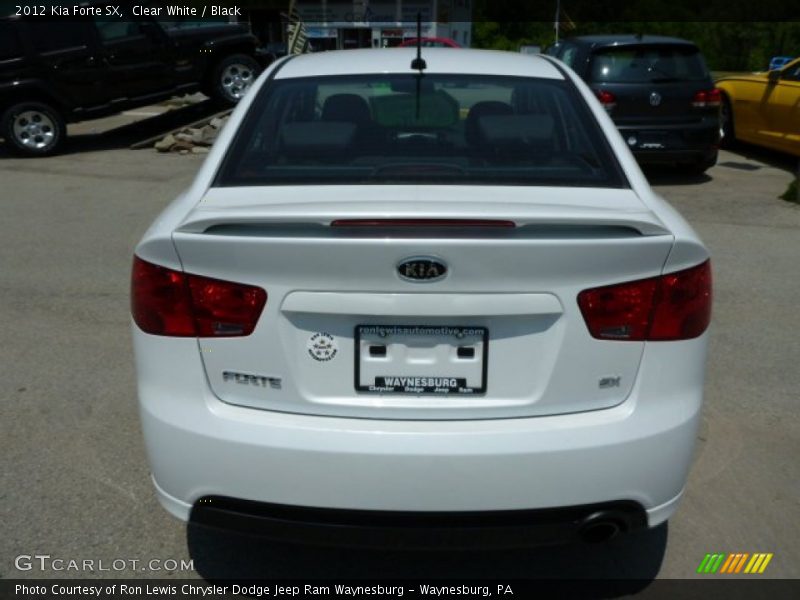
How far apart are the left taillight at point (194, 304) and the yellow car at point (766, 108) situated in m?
9.86

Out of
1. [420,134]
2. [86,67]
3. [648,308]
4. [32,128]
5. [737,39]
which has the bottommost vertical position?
[737,39]

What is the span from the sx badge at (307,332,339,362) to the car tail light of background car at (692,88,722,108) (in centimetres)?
881

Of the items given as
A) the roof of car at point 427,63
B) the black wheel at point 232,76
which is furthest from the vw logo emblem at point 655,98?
the black wheel at point 232,76

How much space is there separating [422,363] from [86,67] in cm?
1152

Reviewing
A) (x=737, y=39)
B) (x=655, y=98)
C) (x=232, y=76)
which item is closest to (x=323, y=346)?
(x=655, y=98)

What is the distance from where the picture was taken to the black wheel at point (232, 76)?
1378 centimetres

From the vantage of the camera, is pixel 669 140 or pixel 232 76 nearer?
pixel 669 140

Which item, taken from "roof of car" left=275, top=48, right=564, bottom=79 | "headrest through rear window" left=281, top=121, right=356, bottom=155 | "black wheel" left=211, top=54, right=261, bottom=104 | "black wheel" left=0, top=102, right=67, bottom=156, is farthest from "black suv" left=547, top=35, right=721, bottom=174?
"black wheel" left=0, top=102, right=67, bottom=156

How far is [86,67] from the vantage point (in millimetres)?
12289

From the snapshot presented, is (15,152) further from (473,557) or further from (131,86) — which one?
Result: (473,557)

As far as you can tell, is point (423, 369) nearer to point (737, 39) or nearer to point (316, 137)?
point (316, 137)

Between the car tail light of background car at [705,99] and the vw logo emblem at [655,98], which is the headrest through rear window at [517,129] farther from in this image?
the car tail light of background car at [705,99]

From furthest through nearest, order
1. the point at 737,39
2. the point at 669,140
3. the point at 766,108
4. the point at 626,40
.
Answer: the point at 737,39, the point at 766,108, the point at 626,40, the point at 669,140

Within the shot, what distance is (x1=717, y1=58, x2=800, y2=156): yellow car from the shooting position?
10531mm
